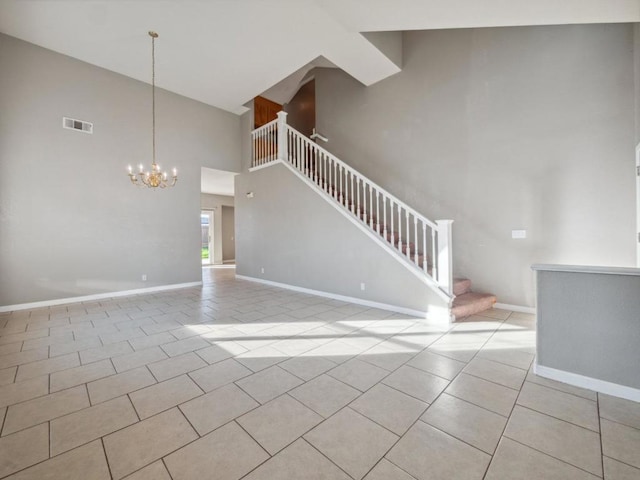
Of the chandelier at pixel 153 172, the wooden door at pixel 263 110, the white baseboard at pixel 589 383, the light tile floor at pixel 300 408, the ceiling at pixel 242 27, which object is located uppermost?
the wooden door at pixel 263 110

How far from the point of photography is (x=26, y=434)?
1573 millimetres

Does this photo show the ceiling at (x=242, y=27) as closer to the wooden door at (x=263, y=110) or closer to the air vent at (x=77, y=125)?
the air vent at (x=77, y=125)

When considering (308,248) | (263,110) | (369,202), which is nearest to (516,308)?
(369,202)

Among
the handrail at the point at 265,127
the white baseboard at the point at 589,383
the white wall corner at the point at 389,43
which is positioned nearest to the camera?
the white baseboard at the point at 589,383

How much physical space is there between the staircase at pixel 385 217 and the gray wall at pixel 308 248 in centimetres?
17

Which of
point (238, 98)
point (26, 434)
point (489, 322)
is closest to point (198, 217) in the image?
point (238, 98)

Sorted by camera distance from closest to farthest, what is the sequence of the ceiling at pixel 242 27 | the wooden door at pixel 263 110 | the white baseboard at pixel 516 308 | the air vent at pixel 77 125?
1. the ceiling at pixel 242 27
2. the white baseboard at pixel 516 308
3. the air vent at pixel 77 125
4. the wooden door at pixel 263 110

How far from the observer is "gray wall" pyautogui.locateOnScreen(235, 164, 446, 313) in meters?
4.10

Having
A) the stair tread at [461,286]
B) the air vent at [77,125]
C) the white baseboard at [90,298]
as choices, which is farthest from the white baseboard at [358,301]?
the air vent at [77,125]

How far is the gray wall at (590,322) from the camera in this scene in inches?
74.4

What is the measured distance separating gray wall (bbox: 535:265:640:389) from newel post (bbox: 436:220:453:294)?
1292 mm

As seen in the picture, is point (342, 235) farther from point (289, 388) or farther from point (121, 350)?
point (121, 350)

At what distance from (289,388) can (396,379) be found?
34.7 inches

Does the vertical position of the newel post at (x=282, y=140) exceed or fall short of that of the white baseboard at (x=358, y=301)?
it exceeds it
